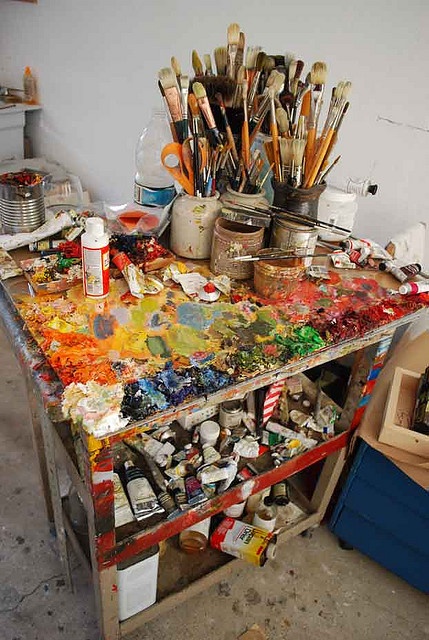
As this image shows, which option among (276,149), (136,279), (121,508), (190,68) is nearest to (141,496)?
(121,508)

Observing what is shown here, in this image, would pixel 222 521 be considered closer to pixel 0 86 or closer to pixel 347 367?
pixel 347 367

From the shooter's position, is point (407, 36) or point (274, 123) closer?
point (274, 123)

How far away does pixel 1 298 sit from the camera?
3.05 ft

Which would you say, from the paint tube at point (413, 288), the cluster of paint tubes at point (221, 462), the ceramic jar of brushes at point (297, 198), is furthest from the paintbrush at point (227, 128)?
the cluster of paint tubes at point (221, 462)

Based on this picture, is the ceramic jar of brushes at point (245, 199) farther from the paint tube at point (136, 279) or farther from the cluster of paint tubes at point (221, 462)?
the cluster of paint tubes at point (221, 462)

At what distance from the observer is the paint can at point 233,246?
95cm

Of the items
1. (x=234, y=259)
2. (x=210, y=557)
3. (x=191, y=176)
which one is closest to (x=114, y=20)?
(x=191, y=176)

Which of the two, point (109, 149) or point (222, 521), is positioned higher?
point (109, 149)

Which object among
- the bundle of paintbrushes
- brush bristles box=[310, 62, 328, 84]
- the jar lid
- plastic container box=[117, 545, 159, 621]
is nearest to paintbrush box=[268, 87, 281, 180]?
the bundle of paintbrushes

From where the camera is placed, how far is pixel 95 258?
0.84m

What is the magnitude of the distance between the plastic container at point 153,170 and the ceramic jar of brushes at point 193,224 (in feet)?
0.46

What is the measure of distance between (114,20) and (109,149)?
547 millimetres

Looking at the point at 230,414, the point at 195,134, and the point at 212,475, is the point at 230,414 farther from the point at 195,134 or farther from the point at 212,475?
the point at 195,134

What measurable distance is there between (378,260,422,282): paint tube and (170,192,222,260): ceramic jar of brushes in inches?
15.5
